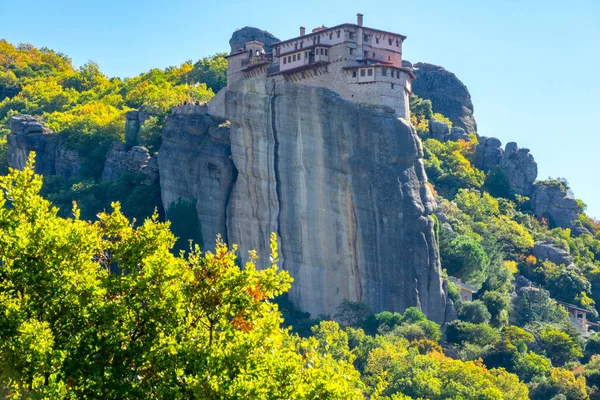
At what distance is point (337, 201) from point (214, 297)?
3942 centimetres

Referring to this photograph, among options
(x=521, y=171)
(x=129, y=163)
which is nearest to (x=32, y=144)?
(x=129, y=163)

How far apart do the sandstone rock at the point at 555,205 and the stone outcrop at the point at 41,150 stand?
33319 mm

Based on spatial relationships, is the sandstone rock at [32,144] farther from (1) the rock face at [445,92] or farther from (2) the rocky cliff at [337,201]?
(1) the rock face at [445,92]

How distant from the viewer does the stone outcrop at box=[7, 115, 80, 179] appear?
73.9 m

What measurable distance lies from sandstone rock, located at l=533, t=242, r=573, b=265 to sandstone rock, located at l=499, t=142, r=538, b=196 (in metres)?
11.1

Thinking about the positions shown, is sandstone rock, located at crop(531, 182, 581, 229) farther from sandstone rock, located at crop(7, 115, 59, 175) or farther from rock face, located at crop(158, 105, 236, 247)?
sandstone rock, located at crop(7, 115, 59, 175)

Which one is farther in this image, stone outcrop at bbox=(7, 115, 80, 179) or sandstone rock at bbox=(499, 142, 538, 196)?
sandstone rock at bbox=(499, 142, 538, 196)

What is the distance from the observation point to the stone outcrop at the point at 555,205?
86750 millimetres

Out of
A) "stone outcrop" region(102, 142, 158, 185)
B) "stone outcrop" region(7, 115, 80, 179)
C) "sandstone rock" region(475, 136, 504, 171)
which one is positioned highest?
"sandstone rock" region(475, 136, 504, 171)

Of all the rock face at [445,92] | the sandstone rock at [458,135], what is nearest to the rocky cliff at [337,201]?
the sandstone rock at [458,135]

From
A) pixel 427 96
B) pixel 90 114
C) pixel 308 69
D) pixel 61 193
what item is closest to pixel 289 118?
pixel 308 69

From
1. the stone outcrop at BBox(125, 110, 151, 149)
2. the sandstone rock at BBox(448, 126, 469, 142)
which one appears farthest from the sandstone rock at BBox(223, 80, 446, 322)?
the sandstone rock at BBox(448, 126, 469, 142)

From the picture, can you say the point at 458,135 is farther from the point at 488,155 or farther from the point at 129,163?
the point at 129,163

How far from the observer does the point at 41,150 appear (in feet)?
245
